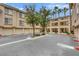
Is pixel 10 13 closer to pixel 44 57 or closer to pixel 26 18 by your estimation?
pixel 26 18

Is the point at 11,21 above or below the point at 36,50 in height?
above

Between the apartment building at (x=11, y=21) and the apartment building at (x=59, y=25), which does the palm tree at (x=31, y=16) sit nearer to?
the apartment building at (x=11, y=21)

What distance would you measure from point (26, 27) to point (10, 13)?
4672mm

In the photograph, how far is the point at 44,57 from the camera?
23.7ft

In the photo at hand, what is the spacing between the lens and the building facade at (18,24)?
16.5 m

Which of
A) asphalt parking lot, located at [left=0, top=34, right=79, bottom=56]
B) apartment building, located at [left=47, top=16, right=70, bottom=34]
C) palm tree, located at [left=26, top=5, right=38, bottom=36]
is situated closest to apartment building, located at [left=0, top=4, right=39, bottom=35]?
palm tree, located at [left=26, top=5, right=38, bottom=36]

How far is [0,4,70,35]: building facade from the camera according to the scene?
1646 centimetres

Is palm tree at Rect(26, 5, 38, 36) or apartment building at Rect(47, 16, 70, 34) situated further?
palm tree at Rect(26, 5, 38, 36)

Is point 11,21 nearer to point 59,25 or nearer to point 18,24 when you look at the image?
point 18,24

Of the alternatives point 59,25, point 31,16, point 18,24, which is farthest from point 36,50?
point 18,24

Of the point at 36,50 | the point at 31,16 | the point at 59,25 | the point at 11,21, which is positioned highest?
the point at 31,16

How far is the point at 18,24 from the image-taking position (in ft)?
68.3

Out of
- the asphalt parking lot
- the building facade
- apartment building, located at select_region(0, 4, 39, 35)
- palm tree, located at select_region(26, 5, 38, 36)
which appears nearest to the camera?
the asphalt parking lot

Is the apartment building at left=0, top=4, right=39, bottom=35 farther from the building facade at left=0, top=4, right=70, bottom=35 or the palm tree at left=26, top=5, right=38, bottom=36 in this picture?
the palm tree at left=26, top=5, right=38, bottom=36
